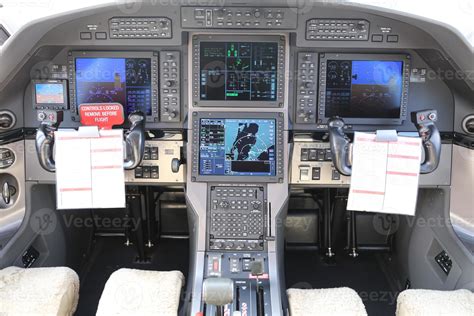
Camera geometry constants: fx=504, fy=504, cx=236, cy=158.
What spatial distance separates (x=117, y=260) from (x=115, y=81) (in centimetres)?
141

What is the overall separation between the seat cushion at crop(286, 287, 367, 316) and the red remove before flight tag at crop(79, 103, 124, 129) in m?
1.28

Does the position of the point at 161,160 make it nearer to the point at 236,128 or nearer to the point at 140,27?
the point at 236,128

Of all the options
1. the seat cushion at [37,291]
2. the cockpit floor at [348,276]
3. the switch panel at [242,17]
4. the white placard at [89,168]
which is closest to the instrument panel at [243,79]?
the switch panel at [242,17]

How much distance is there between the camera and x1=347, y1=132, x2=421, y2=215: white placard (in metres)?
2.48

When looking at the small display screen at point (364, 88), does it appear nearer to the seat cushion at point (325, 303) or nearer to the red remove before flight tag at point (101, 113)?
the seat cushion at point (325, 303)

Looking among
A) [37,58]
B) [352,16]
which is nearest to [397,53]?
[352,16]

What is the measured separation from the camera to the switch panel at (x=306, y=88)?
2.85m

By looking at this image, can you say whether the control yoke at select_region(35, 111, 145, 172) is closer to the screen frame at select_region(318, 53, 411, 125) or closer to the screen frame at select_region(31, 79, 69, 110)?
the screen frame at select_region(31, 79, 69, 110)

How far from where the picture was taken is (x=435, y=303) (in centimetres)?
234

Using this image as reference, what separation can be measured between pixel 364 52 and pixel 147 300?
1.77 metres

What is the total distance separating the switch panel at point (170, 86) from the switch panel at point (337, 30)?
2.48ft

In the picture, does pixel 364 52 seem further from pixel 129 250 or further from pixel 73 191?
pixel 129 250

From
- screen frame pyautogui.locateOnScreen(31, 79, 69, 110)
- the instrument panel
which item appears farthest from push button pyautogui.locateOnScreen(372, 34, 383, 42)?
screen frame pyautogui.locateOnScreen(31, 79, 69, 110)

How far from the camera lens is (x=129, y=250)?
3740 millimetres
